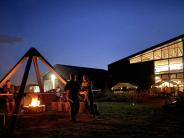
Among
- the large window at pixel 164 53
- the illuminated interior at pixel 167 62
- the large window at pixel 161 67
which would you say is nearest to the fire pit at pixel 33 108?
the illuminated interior at pixel 167 62

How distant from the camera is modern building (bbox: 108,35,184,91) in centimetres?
3008

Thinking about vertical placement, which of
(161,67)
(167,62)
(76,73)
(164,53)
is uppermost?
(164,53)

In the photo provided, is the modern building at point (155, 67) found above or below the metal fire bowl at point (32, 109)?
above

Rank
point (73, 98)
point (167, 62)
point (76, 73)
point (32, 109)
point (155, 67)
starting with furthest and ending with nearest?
point (76, 73) → point (155, 67) → point (167, 62) → point (32, 109) → point (73, 98)

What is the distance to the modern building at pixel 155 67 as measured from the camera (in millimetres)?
30078

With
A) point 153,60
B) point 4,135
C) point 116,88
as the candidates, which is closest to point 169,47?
point 153,60

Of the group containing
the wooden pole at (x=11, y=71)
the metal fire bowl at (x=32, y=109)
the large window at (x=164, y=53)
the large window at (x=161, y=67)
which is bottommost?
the metal fire bowl at (x=32, y=109)

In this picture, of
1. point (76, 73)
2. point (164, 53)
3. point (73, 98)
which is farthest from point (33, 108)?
point (76, 73)

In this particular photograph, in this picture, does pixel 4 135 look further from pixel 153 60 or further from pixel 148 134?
pixel 153 60

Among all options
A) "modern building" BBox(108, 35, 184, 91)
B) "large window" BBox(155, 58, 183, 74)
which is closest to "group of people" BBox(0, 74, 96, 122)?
"modern building" BBox(108, 35, 184, 91)

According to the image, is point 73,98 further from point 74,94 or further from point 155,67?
point 155,67

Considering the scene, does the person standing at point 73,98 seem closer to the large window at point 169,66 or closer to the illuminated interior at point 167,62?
the illuminated interior at point 167,62

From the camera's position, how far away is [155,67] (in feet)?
109

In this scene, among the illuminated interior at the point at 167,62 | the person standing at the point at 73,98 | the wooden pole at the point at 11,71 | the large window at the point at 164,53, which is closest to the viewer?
the person standing at the point at 73,98
